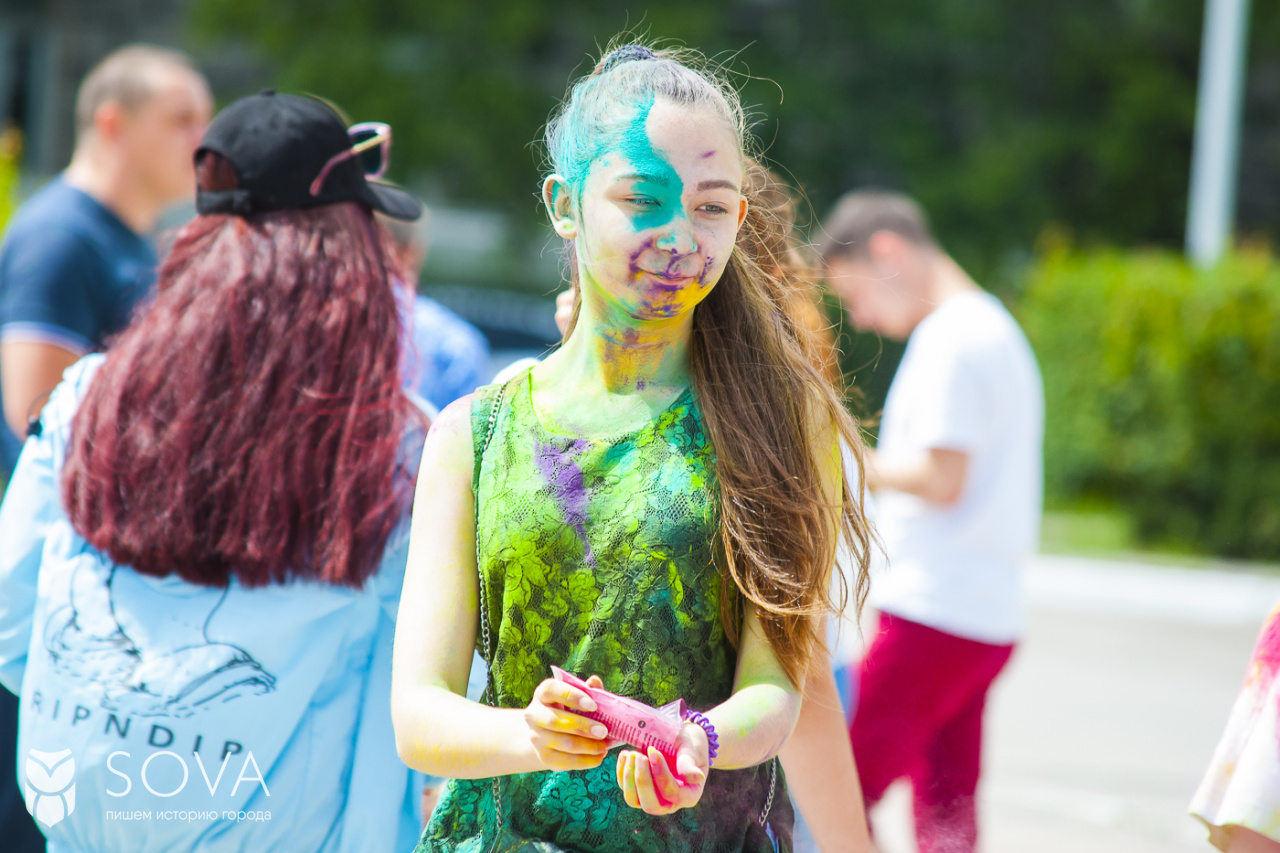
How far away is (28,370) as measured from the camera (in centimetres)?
328

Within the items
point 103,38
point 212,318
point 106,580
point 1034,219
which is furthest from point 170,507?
point 103,38

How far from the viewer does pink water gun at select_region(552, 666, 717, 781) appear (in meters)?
1.20

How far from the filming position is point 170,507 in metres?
1.86

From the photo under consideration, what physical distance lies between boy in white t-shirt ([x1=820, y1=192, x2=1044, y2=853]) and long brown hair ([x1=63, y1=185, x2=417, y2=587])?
1.64 metres

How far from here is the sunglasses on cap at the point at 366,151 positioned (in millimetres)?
2100

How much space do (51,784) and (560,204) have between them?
110cm

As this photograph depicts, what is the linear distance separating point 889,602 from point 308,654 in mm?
1942

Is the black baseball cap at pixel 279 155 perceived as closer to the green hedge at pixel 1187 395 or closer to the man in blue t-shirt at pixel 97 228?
the man in blue t-shirt at pixel 97 228

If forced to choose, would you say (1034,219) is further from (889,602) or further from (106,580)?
(106,580)

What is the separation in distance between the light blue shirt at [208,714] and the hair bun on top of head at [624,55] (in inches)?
30.3

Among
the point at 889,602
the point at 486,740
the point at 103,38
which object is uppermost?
the point at 103,38

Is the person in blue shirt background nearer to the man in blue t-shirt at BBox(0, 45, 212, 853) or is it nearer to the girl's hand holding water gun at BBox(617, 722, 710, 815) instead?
the man in blue t-shirt at BBox(0, 45, 212, 853)

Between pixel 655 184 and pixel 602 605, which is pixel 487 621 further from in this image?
pixel 655 184

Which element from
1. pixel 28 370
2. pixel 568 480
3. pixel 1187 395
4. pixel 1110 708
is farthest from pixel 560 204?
pixel 1187 395
